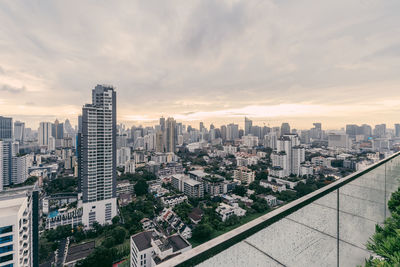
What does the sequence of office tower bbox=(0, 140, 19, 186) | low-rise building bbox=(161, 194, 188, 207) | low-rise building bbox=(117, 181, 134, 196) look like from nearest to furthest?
1. low-rise building bbox=(161, 194, 188, 207)
2. low-rise building bbox=(117, 181, 134, 196)
3. office tower bbox=(0, 140, 19, 186)

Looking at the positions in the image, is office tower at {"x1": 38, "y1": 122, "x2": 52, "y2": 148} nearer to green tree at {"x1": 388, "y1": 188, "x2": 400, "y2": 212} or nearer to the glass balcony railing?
the glass balcony railing

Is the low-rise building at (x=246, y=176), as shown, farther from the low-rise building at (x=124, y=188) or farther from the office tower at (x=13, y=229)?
the office tower at (x=13, y=229)

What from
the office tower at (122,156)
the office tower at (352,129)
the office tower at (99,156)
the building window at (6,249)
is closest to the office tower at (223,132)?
the office tower at (122,156)

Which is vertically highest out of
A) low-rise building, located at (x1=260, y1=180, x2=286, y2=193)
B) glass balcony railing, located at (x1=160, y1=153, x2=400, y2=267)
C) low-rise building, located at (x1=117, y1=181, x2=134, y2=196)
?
glass balcony railing, located at (x1=160, y1=153, x2=400, y2=267)

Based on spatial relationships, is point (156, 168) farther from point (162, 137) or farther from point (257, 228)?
point (257, 228)

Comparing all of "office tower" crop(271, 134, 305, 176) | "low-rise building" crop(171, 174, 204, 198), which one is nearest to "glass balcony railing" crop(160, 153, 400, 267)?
"low-rise building" crop(171, 174, 204, 198)

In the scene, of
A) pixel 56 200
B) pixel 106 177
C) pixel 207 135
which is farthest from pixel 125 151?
pixel 207 135
